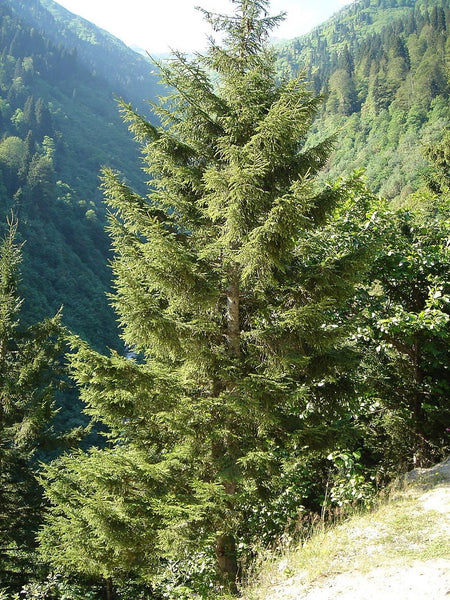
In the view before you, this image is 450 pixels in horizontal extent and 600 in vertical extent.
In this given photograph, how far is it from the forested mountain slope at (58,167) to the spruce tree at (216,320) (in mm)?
1695

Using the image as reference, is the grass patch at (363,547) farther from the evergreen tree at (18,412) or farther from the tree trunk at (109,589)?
the evergreen tree at (18,412)

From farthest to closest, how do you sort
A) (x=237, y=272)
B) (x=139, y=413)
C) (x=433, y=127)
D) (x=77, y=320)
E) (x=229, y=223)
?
(x=433, y=127) → (x=77, y=320) → (x=237, y=272) → (x=139, y=413) → (x=229, y=223)

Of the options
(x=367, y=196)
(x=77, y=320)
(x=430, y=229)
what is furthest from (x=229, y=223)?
(x=77, y=320)

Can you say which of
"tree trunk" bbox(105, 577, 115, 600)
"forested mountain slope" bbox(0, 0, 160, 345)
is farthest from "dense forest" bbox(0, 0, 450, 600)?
"forested mountain slope" bbox(0, 0, 160, 345)

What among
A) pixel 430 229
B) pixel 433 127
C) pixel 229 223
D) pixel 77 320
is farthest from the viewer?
pixel 433 127

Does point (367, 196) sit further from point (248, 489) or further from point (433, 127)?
point (433, 127)

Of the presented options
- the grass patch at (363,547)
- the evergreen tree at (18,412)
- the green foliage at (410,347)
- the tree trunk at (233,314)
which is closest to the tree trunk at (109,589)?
the evergreen tree at (18,412)

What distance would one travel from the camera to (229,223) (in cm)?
488

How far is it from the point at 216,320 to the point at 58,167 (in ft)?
310

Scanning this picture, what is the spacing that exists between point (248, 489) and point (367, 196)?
5861mm

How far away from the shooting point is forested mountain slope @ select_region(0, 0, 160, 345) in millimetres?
54188

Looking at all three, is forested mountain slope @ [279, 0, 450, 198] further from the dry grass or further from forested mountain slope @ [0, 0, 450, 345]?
the dry grass

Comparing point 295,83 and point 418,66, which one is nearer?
point 295,83

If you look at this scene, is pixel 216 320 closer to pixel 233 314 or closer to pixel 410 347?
pixel 233 314
